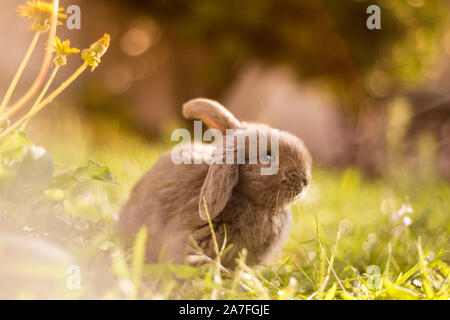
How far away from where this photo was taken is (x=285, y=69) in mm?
6297

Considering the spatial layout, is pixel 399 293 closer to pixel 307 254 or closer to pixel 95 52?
pixel 307 254

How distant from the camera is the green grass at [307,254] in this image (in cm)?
126

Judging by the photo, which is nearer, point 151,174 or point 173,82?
point 151,174

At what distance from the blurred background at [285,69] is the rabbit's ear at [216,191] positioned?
348 centimetres

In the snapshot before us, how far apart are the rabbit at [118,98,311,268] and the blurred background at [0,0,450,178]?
130 inches

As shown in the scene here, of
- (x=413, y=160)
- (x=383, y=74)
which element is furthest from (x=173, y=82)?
(x=413, y=160)

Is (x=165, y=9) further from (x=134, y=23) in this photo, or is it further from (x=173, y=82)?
(x=173, y=82)

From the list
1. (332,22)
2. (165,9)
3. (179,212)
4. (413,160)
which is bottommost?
(179,212)

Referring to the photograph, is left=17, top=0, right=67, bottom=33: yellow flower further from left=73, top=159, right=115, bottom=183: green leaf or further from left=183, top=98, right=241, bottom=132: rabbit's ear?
left=183, top=98, right=241, bottom=132: rabbit's ear

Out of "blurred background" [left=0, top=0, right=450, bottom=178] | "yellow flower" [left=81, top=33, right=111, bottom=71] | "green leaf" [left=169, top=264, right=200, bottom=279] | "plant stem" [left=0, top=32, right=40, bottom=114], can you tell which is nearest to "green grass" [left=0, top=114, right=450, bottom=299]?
"green leaf" [left=169, top=264, right=200, bottom=279]

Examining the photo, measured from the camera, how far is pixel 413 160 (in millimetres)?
4594

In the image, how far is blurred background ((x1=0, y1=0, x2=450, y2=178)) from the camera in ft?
18.3
